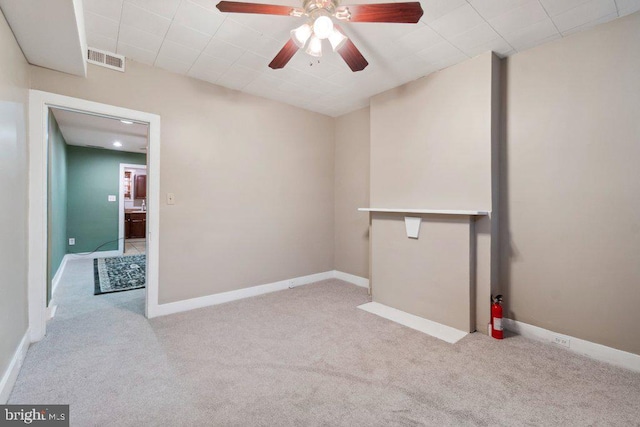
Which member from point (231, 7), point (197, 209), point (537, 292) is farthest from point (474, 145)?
point (197, 209)

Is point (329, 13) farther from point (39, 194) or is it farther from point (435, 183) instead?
point (39, 194)

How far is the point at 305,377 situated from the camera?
189cm

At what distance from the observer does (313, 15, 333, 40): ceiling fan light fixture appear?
5.60 ft

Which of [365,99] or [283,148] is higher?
[365,99]

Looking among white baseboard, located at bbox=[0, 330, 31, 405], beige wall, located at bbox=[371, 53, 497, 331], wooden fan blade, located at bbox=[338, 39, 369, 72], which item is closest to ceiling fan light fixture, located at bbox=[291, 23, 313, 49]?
wooden fan blade, located at bbox=[338, 39, 369, 72]

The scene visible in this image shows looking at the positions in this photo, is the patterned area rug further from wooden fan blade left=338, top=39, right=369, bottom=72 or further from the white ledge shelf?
wooden fan blade left=338, top=39, right=369, bottom=72

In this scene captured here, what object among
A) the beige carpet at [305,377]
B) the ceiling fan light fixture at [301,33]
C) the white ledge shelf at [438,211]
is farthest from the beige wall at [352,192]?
the ceiling fan light fixture at [301,33]

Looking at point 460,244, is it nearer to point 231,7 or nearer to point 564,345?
point 564,345

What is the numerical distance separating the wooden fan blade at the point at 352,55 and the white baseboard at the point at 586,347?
104 inches

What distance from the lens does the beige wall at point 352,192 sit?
4.06 meters

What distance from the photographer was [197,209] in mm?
3182

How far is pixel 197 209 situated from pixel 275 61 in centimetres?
184

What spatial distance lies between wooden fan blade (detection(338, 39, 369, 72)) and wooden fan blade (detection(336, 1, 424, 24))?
208 mm

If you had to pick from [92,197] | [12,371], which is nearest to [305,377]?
[12,371]
